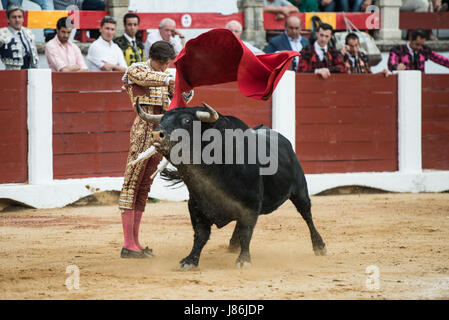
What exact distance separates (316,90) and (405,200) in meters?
1.40

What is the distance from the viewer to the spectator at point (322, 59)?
303 inches

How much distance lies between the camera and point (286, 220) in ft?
19.8

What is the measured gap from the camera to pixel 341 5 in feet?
34.3

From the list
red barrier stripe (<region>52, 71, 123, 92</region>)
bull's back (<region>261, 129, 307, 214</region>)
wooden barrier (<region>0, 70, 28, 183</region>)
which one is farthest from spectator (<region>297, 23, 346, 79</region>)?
bull's back (<region>261, 129, 307, 214</region>)

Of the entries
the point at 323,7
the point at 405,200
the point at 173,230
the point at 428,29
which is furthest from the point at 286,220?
the point at 428,29

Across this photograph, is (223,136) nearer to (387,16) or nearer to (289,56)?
(289,56)

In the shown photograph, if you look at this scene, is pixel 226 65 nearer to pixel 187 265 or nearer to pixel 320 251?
pixel 187 265

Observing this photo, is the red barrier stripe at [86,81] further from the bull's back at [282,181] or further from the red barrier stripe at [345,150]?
the bull's back at [282,181]

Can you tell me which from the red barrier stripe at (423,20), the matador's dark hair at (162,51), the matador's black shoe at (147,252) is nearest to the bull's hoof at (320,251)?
the matador's black shoe at (147,252)

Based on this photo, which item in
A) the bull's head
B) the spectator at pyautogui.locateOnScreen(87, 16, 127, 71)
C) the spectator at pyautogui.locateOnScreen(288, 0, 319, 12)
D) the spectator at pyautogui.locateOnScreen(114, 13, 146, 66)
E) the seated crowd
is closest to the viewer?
Answer: the bull's head

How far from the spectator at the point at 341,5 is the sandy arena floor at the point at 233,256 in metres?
4.15

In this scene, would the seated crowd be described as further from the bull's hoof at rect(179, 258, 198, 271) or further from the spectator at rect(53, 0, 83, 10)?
the bull's hoof at rect(179, 258, 198, 271)

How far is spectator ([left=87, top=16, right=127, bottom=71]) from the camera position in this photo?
700 cm

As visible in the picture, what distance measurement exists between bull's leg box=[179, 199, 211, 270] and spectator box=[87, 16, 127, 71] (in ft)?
10.7
